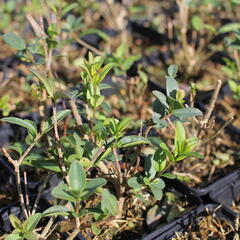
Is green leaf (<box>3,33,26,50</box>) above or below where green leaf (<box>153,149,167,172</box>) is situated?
above

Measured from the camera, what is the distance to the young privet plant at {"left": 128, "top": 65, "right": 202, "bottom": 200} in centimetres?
91

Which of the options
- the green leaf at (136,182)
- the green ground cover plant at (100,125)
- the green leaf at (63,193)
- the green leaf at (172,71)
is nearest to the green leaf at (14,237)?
the green ground cover plant at (100,125)

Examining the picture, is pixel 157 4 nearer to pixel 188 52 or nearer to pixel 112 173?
pixel 188 52

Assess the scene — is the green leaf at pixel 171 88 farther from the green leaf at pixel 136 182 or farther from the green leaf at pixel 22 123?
the green leaf at pixel 22 123

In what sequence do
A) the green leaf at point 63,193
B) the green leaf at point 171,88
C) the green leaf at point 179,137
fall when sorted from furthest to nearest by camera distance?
the green leaf at point 171,88 < the green leaf at point 179,137 < the green leaf at point 63,193

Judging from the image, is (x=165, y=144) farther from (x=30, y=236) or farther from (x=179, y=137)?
(x=30, y=236)

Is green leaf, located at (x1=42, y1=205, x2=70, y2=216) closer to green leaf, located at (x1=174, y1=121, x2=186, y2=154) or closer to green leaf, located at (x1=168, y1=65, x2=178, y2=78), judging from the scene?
green leaf, located at (x1=174, y1=121, x2=186, y2=154)

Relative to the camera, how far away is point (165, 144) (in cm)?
94

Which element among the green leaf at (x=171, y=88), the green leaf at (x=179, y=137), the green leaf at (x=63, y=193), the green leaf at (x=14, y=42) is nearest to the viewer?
the green leaf at (x=63, y=193)

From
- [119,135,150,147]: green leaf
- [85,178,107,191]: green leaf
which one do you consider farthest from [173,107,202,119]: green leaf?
[85,178,107,191]: green leaf

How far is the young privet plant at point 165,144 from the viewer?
0.91m

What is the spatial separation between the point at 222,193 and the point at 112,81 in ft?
2.52

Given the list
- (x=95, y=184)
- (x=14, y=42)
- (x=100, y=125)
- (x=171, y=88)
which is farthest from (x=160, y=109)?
(x=14, y=42)

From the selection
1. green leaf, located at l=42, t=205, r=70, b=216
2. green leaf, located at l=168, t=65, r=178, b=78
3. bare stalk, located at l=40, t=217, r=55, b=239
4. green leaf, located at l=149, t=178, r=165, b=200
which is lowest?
bare stalk, located at l=40, t=217, r=55, b=239
